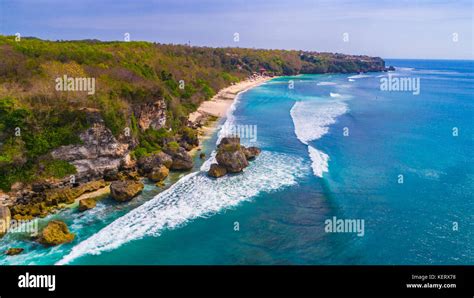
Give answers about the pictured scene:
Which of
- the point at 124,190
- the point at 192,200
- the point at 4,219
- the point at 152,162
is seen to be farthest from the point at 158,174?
the point at 4,219

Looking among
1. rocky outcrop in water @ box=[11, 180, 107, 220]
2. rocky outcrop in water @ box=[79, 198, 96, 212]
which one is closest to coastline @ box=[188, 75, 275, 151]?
rocky outcrop in water @ box=[11, 180, 107, 220]

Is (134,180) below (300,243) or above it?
above

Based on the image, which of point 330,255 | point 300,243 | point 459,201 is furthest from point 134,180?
point 459,201

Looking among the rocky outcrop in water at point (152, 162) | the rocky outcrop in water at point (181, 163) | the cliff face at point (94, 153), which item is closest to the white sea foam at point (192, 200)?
the rocky outcrop in water at point (181, 163)

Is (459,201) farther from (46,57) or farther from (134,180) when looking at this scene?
(46,57)

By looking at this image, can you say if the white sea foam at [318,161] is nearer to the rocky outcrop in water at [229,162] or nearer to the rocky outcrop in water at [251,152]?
the rocky outcrop in water at [251,152]

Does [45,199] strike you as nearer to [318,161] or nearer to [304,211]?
[304,211]
